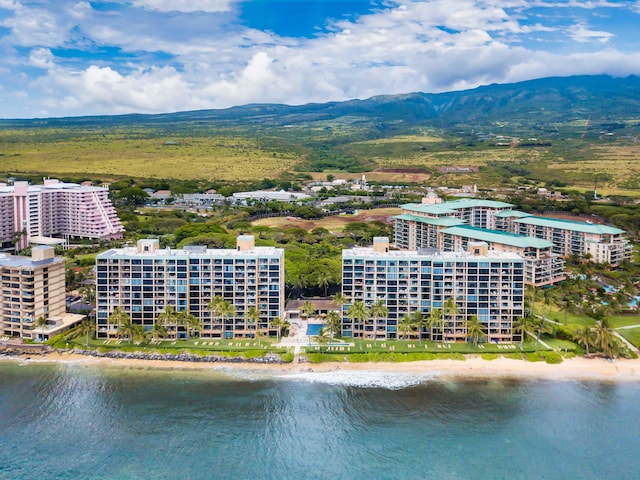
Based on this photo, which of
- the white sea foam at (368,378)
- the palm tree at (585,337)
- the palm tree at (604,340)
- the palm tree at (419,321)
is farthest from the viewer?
the palm tree at (419,321)

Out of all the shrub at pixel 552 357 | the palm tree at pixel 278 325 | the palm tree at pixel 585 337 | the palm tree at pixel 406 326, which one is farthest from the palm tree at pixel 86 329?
the palm tree at pixel 585 337

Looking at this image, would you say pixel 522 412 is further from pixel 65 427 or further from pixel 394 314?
pixel 65 427

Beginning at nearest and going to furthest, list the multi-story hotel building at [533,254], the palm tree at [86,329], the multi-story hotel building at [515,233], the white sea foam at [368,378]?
the white sea foam at [368,378] < the palm tree at [86,329] < the multi-story hotel building at [533,254] < the multi-story hotel building at [515,233]

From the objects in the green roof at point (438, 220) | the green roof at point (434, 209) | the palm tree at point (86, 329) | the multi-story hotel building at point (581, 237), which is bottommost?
the palm tree at point (86, 329)

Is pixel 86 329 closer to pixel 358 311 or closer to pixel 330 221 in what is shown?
pixel 358 311

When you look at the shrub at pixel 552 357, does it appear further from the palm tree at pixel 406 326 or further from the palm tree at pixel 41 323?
the palm tree at pixel 41 323

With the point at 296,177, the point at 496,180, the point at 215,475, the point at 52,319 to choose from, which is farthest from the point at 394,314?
the point at 296,177

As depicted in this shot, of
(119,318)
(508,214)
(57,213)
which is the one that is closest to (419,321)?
(119,318)
